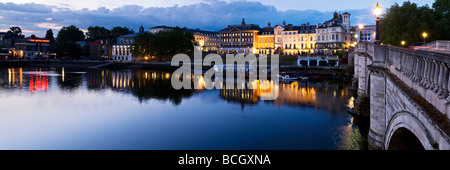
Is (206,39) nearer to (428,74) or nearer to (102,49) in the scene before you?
(102,49)

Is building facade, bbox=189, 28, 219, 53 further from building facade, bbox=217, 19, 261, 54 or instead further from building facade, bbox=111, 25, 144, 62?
building facade, bbox=111, 25, 144, 62

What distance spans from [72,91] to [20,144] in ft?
78.9

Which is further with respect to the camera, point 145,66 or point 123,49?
point 123,49

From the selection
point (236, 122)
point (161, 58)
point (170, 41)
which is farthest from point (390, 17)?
point (161, 58)

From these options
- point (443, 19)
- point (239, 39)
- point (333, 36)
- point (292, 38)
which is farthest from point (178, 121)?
point (239, 39)

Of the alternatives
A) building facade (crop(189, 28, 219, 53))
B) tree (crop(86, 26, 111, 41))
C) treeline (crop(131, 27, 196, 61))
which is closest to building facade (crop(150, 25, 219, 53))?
building facade (crop(189, 28, 219, 53))

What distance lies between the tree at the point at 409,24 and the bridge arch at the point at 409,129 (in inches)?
1342

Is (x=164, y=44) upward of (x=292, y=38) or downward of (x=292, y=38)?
downward

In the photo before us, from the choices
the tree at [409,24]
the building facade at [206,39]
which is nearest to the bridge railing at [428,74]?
the tree at [409,24]

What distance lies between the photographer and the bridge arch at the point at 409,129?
6.33 m

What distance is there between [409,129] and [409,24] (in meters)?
37.4

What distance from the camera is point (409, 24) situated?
39781 mm
